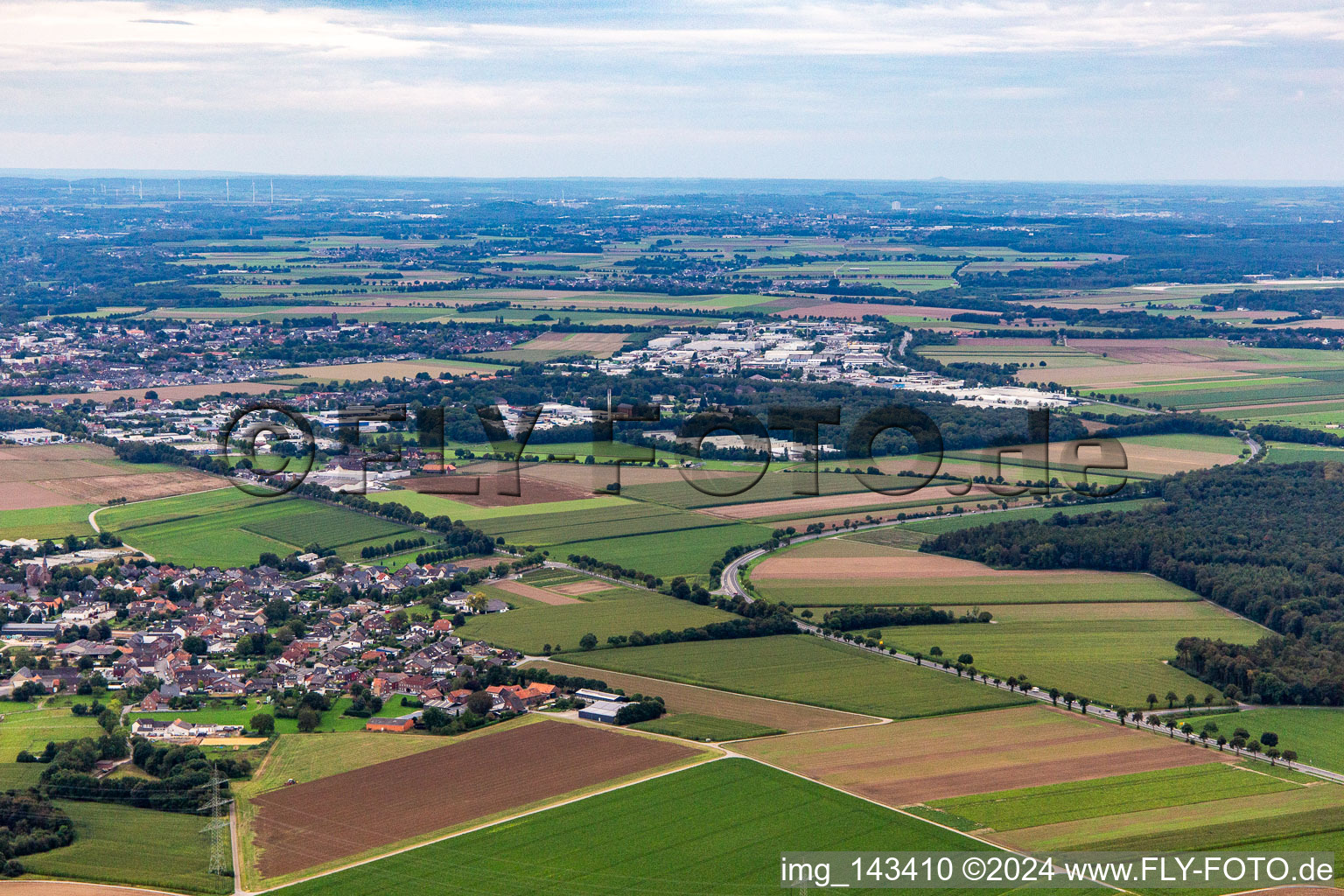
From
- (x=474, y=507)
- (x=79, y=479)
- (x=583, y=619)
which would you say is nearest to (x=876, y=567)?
(x=583, y=619)

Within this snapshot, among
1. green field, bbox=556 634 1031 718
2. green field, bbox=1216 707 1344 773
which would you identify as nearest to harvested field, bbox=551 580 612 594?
green field, bbox=556 634 1031 718

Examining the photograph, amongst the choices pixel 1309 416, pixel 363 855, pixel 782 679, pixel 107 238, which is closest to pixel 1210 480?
pixel 1309 416

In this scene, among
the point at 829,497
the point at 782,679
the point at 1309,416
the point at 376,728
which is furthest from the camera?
→ the point at 1309,416

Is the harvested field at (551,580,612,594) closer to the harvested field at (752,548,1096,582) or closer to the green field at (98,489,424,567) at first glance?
the harvested field at (752,548,1096,582)

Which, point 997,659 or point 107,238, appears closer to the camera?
point 997,659

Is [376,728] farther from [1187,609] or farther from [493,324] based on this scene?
[493,324]
